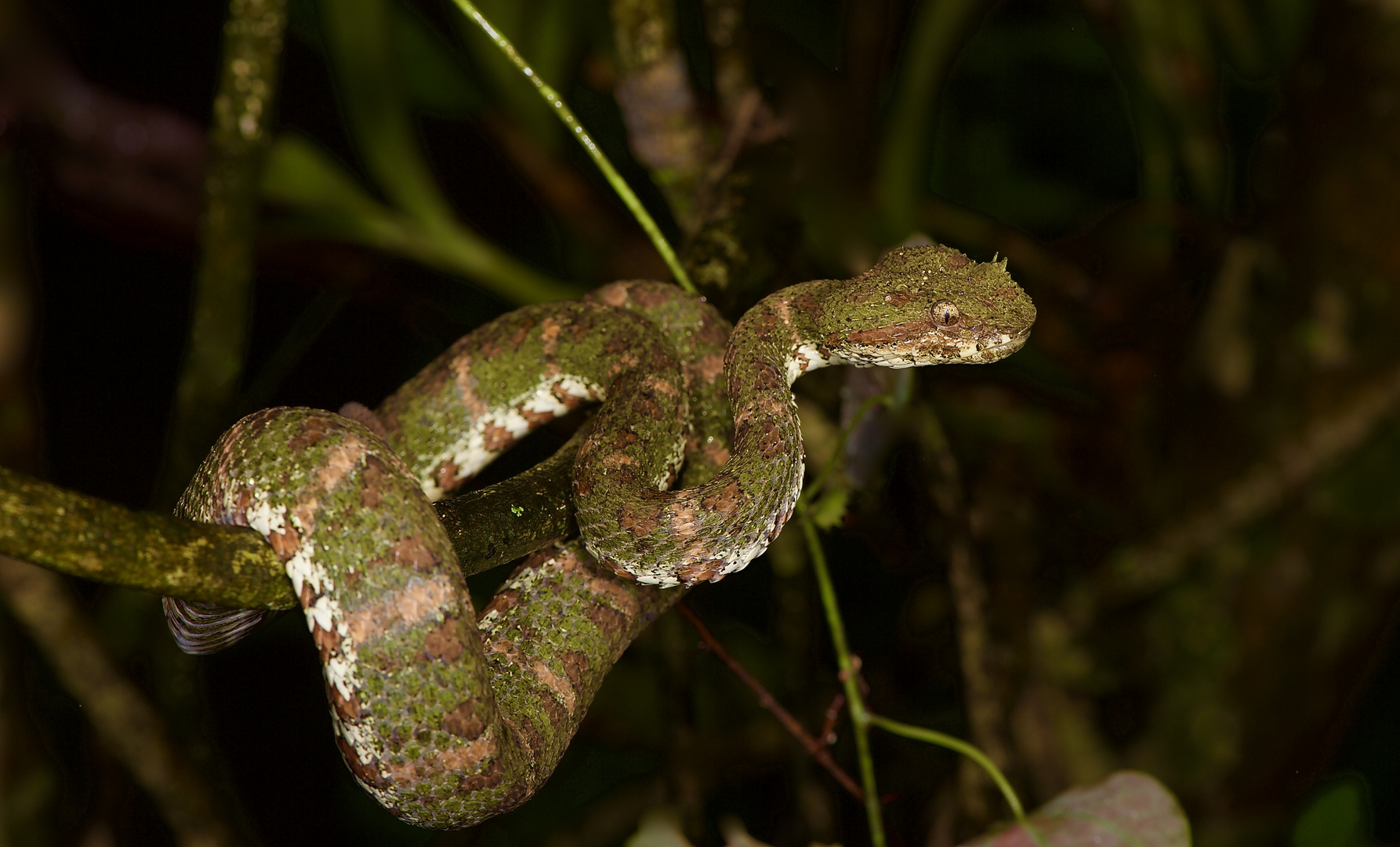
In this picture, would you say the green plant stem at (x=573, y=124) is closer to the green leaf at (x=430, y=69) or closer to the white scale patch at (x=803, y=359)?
the white scale patch at (x=803, y=359)

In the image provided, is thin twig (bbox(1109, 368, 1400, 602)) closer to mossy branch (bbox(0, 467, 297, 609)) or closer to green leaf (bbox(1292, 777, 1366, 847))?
green leaf (bbox(1292, 777, 1366, 847))

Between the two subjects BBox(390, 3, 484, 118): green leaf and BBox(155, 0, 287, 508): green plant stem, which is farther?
BBox(390, 3, 484, 118): green leaf

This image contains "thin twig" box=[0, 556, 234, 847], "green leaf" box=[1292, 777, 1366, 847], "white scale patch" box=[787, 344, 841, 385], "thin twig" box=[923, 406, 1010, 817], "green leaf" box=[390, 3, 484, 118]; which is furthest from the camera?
"green leaf" box=[390, 3, 484, 118]

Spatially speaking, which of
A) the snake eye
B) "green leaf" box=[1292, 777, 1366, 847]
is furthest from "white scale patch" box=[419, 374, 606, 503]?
"green leaf" box=[1292, 777, 1366, 847]

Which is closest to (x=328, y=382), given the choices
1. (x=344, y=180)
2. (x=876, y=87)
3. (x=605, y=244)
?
(x=344, y=180)

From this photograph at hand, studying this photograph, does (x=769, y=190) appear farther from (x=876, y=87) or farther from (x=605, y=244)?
(x=876, y=87)

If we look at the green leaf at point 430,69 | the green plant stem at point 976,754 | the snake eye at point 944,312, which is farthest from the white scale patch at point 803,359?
the green leaf at point 430,69
